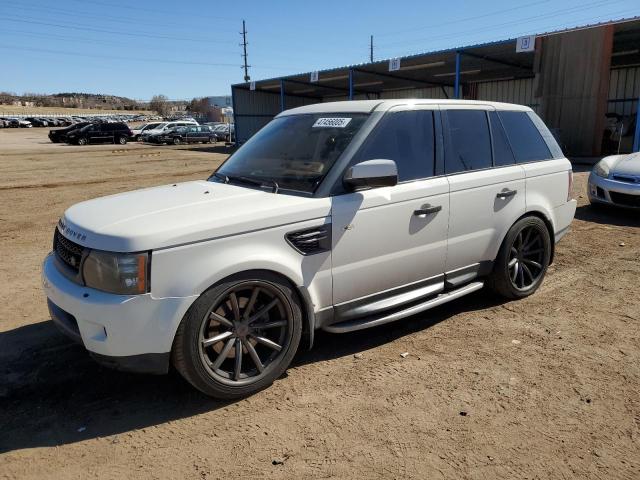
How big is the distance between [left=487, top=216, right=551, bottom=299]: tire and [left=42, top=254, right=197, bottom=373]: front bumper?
296 centimetres

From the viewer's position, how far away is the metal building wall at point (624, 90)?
77.3 ft

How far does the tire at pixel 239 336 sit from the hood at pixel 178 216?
335 millimetres

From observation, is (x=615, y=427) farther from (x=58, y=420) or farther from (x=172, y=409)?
(x=58, y=420)

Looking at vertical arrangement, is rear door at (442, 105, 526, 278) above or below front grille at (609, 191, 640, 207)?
above

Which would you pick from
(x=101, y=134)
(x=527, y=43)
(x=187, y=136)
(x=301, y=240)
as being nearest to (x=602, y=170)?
(x=301, y=240)

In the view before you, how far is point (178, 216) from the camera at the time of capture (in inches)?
119

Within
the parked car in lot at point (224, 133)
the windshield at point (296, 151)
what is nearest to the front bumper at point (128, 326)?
the windshield at point (296, 151)

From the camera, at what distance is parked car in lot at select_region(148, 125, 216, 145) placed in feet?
129

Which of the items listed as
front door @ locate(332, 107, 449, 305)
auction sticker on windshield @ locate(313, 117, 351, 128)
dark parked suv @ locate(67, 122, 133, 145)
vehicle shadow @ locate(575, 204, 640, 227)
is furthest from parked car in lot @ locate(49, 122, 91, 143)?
front door @ locate(332, 107, 449, 305)

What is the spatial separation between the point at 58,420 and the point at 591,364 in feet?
11.7

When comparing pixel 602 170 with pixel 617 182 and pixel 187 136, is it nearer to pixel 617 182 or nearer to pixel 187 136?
pixel 617 182

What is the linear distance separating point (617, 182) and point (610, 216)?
0.78m

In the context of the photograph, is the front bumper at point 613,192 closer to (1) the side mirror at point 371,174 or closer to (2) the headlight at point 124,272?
(1) the side mirror at point 371,174

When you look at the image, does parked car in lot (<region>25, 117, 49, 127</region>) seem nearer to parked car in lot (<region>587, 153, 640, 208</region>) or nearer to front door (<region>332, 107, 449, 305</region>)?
parked car in lot (<region>587, 153, 640, 208</region>)
